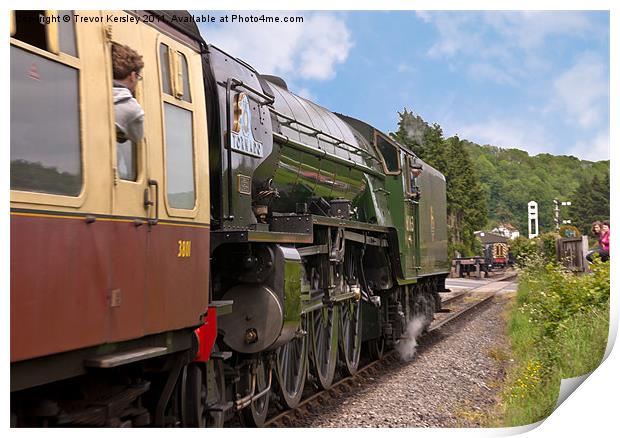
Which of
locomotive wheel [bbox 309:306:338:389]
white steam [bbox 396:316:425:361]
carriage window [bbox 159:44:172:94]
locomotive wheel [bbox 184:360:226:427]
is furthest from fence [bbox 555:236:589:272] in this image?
carriage window [bbox 159:44:172:94]

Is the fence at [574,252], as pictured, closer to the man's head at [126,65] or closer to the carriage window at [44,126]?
the man's head at [126,65]

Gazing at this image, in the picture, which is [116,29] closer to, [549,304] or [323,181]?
[323,181]

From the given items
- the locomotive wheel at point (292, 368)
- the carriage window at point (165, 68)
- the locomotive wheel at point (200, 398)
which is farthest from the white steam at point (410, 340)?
the carriage window at point (165, 68)

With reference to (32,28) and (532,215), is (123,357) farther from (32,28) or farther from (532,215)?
(532,215)

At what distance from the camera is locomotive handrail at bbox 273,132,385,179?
7812 millimetres

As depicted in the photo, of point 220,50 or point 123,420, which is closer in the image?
point 123,420

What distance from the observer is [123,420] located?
14.0 feet

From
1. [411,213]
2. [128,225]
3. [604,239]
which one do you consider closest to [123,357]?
[128,225]

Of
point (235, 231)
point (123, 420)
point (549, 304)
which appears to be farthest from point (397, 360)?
point (123, 420)

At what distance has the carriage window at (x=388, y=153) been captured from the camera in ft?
40.3

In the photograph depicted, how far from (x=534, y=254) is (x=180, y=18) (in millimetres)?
15918

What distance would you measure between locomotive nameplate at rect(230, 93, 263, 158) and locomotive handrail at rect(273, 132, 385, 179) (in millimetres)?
1092

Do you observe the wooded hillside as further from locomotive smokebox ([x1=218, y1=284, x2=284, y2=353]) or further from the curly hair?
the curly hair

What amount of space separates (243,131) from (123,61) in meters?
2.35
